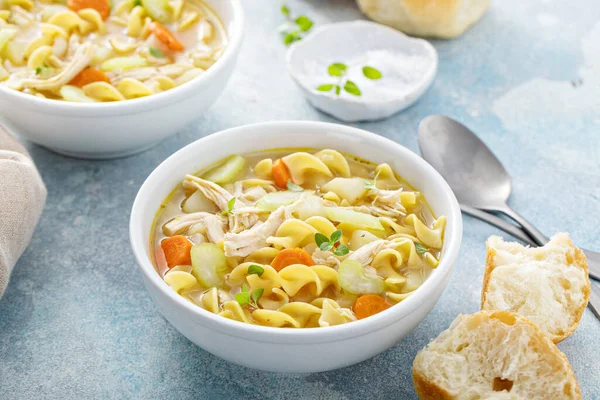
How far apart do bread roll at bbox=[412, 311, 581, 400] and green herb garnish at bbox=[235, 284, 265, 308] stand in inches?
22.8

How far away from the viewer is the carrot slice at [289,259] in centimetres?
266

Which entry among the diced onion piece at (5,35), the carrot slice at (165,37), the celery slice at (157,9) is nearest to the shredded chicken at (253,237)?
the carrot slice at (165,37)

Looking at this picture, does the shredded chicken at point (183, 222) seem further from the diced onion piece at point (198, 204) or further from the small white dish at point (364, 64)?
the small white dish at point (364, 64)

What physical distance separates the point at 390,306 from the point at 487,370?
0.38m

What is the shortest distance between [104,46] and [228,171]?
115cm

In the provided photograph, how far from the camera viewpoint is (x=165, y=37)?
375 cm

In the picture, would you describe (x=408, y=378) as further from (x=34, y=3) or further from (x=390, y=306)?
(x=34, y=3)

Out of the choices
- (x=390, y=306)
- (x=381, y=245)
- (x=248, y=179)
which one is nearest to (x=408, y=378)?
(x=390, y=306)

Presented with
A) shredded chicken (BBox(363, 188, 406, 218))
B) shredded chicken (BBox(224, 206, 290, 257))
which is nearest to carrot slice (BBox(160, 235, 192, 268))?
shredded chicken (BBox(224, 206, 290, 257))

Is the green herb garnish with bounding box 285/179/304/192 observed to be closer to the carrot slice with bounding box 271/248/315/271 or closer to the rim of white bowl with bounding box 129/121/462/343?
the carrot slice with bounding box 271/248/315/271

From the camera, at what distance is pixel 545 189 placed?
358 cm

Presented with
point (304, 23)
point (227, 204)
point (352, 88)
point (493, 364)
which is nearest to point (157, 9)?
point (304, 23)

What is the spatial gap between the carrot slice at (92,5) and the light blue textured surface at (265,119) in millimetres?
753

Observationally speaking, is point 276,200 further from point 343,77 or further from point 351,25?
point 351,25
